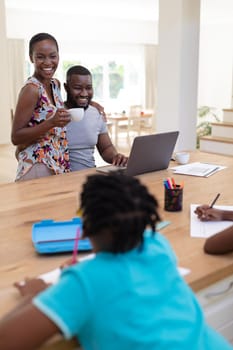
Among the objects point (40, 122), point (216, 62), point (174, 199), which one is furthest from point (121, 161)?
point (216, 62)

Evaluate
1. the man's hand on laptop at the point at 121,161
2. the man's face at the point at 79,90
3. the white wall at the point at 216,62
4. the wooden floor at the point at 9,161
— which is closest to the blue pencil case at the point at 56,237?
the man's hand on laptop at the point at 121,161

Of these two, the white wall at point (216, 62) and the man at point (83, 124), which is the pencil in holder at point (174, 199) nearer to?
the man at point (83, 124)

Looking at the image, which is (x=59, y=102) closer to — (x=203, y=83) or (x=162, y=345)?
(x=162, y=345)

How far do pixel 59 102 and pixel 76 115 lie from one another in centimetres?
25

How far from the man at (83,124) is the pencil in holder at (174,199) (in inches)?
28.7

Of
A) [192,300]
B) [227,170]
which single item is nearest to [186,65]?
[227,170]

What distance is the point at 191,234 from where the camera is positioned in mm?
1338

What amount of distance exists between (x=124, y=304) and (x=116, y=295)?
0.02 meters

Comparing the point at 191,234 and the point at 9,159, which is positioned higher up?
the point at 191,234

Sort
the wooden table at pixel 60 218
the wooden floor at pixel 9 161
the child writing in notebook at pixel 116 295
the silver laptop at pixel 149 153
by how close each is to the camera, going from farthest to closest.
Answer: the wooden floor at pixel 9 161, the silver laptop at pixel 149 153, the wooden table at pixel 60 218, the child writing in notebook at pixel 116 295

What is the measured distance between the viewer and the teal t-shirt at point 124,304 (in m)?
0.73

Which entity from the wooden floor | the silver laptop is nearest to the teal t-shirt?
the silver laptop

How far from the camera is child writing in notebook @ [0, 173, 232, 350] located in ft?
2.39

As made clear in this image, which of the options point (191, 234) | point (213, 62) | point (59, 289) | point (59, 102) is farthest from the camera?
point (213, 62)
